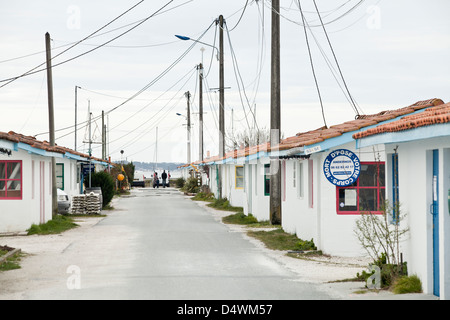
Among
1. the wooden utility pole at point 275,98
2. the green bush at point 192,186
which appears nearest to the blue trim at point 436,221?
the wooden utility pole at point 275,98

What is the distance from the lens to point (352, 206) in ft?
52.1

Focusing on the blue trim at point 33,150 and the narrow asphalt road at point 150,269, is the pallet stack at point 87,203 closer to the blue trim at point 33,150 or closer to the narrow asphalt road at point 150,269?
the blue trim at point 33,150

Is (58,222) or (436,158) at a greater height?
(436,158)

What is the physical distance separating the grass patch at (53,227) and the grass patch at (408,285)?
46.1 ft

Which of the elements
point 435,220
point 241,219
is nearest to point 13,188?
point 241,219

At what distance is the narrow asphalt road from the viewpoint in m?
10.7

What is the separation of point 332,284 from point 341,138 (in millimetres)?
3959

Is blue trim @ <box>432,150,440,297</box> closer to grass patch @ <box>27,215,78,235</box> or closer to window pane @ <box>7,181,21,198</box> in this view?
grass patch @ <box>27,215,78,235</box>

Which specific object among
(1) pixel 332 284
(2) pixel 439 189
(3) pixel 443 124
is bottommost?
(1) pixel 332 284

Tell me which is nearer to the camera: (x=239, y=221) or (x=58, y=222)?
(x=58, y=222)

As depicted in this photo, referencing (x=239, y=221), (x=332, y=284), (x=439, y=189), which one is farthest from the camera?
(x=239, y=221)

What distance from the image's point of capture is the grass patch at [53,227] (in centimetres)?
2222
